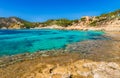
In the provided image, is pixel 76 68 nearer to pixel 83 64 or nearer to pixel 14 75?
pixel 83 64

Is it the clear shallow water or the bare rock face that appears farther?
the clear shallow water

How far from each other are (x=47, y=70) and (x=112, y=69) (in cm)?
447

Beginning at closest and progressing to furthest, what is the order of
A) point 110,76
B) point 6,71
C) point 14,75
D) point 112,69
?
1. point 110,76
2. point 112,69
3. point 14,75
4. point 6,71

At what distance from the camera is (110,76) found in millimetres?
13148

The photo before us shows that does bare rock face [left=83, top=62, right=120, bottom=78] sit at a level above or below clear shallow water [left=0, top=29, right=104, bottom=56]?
above

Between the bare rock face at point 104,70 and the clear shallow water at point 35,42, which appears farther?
the clear shallow water at point 35,42

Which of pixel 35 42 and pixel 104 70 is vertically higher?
pixel 104 70

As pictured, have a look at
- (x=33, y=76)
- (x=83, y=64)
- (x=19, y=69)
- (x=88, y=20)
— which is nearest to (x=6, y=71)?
(x=19, y=69)

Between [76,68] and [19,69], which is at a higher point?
[76,68]

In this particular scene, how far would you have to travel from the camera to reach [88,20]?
167625 millimetres

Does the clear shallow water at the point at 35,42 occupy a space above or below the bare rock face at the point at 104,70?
below

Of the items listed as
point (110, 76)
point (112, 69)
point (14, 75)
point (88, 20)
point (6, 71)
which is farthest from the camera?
point (88, 20)

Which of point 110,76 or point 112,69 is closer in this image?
point 110,76

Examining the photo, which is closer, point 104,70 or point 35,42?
point 104,70
